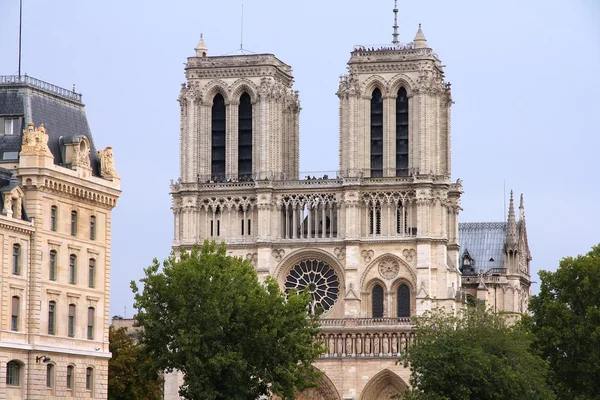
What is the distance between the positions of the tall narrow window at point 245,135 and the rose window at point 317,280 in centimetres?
864

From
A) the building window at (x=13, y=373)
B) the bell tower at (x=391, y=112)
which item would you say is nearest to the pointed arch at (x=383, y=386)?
the bell tower at (x=391, y=112)

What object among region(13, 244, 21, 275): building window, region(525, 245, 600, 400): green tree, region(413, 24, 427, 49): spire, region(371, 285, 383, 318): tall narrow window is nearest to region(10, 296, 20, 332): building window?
region(13, 244, 21, 275): building window

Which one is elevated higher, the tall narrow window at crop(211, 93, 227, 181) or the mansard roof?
the tall narrow window at crop(211, 93, 227, 181)

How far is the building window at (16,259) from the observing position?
88750mm

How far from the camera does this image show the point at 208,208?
14575 cm

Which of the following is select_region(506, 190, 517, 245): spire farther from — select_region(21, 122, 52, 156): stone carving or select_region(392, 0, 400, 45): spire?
select_region(21, 122, 52, 156): stone carving

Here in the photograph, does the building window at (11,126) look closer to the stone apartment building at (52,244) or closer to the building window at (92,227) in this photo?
the stone apartment building at (52,244)

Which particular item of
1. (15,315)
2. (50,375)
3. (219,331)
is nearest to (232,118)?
(219,331)

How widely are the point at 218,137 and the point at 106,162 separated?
166 feet

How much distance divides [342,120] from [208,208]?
486 inches

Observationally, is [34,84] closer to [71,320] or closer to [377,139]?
[71,320]

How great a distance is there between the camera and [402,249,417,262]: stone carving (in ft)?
465

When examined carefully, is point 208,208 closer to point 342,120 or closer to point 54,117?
point 342,120

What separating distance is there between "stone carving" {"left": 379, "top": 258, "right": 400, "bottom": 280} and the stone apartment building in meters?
47.7
